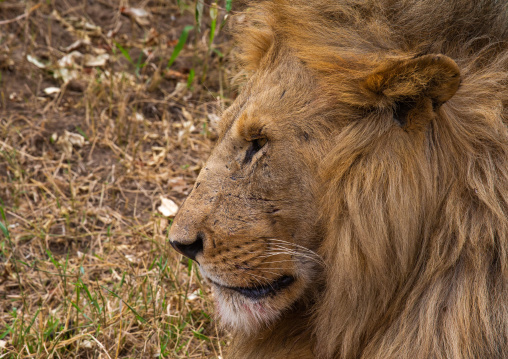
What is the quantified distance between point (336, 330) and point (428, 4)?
1.14 meters

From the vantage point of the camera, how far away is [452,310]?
201 cm

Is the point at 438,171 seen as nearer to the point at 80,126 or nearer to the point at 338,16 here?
the point at 338,16

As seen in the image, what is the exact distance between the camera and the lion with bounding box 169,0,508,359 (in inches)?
78.2

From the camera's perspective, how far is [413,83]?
1873mm

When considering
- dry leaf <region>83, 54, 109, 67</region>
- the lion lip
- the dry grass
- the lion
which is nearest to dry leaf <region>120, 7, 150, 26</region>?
the dry grass

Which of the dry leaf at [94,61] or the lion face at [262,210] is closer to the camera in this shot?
the lion face at [262,210]

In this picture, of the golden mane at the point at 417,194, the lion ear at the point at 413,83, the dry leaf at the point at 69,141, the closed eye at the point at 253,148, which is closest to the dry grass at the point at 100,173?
the dry leaf at the point at 69,141

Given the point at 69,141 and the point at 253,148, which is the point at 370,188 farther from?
the point at 69,141

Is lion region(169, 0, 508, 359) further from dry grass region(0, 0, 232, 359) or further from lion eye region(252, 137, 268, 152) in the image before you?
dry grass region(0, 0, 232, 359)

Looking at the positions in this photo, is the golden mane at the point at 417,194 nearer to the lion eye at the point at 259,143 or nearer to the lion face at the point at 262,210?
the lion face at the point at 262,210

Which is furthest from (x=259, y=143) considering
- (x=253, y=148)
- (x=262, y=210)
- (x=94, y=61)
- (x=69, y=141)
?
(x=94, y=61)

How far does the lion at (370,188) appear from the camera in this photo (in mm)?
1986

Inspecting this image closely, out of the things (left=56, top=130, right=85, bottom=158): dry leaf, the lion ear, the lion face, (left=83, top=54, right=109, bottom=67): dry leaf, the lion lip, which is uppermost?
the lion ear

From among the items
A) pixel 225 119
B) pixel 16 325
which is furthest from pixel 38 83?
pixel 225 119
